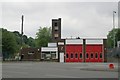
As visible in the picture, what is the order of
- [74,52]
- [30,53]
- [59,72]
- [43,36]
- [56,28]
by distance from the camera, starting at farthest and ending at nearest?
[43,36] → [56,28] → [30,53] → [74,52] → [59,72]

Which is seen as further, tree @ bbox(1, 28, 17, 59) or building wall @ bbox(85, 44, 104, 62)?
tree @ bbox(1, 28, 17, 59)

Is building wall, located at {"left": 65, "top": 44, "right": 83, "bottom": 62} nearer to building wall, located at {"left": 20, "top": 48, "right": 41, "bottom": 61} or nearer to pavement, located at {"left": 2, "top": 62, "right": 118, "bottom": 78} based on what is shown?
building wall, located at {"left": 20, "top": 48, "right": 41, "bottom": 61}

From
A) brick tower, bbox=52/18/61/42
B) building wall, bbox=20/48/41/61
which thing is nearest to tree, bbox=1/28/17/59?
building wall, bbox=20/48/41/61

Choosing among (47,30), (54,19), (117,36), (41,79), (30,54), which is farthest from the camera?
(47,30)

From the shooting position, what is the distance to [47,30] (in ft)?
471

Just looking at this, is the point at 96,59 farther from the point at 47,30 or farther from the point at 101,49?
the point at 47,30

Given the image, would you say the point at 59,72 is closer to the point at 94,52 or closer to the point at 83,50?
the point at 94,52

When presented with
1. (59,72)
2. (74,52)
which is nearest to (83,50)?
(74,52)

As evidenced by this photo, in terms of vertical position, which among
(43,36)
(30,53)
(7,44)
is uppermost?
(43,36)

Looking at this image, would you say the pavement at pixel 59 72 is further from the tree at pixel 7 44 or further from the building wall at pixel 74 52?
the tree at pixel 7 44

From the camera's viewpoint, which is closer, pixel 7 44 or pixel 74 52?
pixel 74 52

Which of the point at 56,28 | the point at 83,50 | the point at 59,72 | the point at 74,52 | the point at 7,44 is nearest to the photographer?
the point at 59,72

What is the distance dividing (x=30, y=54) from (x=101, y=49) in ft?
67.7

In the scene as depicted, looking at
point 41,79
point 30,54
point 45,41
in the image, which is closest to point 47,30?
point 45,41
